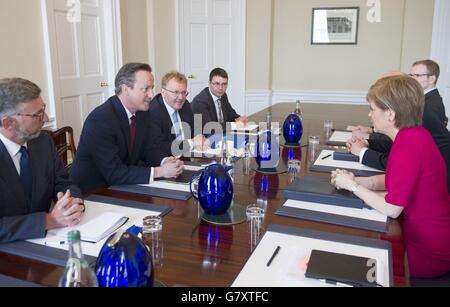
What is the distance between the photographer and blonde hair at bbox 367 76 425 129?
1604mm

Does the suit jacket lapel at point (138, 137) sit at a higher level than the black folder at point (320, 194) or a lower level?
higher

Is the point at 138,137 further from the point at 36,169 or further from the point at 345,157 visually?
the point at 345,157

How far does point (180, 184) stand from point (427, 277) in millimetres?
1053

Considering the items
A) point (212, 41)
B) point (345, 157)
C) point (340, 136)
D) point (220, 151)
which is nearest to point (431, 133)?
point (340, 136)

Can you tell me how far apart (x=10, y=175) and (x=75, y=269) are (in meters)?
0.80

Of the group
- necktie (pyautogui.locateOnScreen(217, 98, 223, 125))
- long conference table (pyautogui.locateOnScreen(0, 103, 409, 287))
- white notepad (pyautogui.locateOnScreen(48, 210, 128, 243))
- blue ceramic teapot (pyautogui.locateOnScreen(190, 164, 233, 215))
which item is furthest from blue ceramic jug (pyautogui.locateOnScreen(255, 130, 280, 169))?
necktie (pyautogui.locateOnScreen(217, 98, 223, 125))

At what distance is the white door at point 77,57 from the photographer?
159 inches

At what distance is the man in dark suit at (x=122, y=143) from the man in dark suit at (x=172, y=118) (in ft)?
0.81

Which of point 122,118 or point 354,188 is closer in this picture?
point 354,188

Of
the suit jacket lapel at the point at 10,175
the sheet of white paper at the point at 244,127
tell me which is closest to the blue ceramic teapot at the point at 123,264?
the suit jacket lapel at the point at 10,175

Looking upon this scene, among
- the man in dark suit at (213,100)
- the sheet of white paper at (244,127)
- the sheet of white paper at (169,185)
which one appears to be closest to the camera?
the sheet of white paper at (169,185)

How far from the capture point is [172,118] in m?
2.94

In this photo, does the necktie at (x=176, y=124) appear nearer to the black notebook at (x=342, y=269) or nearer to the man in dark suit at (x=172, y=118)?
the man in dark suit at (x=172, y=118)

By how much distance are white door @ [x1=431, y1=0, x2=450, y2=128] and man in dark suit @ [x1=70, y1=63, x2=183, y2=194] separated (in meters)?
4.32
